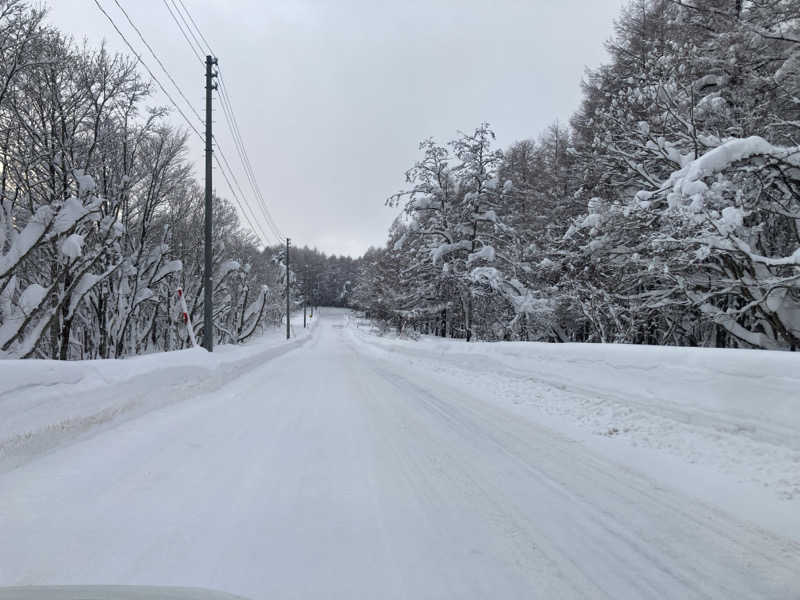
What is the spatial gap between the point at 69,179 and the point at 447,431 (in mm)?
15932

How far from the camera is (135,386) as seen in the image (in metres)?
7.27

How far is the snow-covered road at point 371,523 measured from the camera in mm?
2555

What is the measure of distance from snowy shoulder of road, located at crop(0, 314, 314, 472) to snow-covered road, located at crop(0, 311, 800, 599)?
29 centimetres

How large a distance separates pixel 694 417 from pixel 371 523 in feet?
14.8

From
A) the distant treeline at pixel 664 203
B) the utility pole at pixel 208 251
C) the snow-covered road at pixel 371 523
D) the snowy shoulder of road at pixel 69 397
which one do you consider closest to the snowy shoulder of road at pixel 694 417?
the snow-covered road at pixel 371 523

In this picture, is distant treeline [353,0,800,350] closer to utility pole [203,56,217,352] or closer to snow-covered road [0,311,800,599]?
snow-covered road [0,311,800,599]

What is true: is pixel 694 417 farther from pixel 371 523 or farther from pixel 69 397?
pixel 69 397

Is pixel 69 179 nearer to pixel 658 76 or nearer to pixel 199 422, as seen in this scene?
pixel 199 422

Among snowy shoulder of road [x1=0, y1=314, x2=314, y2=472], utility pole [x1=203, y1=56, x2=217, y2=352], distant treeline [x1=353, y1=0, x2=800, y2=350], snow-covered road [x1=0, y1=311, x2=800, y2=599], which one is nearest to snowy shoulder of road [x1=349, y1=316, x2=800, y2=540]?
snow-covered road [x1=0, y1=311, x2=800, y2=599]

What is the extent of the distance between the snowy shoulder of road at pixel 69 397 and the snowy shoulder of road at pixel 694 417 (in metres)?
6.12

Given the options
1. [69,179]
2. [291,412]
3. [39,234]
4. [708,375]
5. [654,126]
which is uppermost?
[654,126]

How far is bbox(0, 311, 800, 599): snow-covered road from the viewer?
2555 millimetres

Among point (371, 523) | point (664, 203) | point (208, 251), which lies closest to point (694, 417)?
point (371, 523)

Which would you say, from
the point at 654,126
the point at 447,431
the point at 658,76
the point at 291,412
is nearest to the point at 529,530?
the point at 447,431
